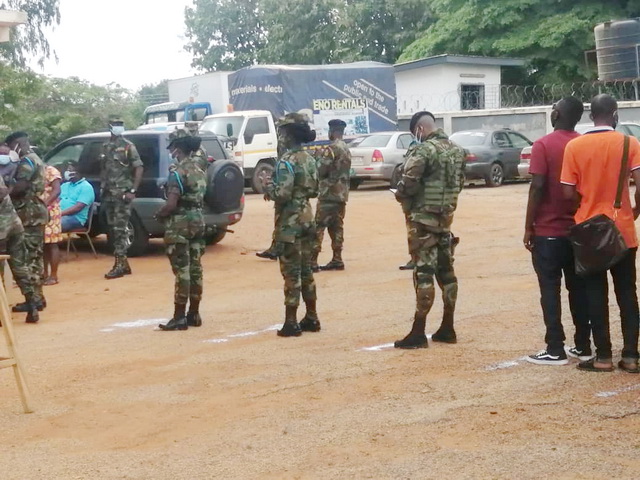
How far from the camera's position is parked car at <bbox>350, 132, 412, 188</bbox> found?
2306cm

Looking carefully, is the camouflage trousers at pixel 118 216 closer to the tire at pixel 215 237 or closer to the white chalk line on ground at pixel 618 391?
the tire at pixel 215 237

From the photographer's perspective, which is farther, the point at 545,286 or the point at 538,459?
the point at 545,286

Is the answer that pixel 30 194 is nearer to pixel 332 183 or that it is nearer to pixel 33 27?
pixel 332 183

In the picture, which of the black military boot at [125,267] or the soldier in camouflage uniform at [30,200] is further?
the black military boot at [125,267]

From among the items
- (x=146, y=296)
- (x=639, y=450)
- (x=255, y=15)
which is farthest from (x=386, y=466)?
(x=255, y=15)

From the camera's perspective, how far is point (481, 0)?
1489 inches

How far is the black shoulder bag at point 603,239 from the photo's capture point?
6012mm

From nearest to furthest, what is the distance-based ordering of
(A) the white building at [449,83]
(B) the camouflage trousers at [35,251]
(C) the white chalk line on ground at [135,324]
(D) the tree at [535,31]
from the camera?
(C) the white chalk line on ground at [135,324] → (B) the camouflage trousers at [35,251] → (A) the white building at [449,83] → (D) the tree at [535,31]

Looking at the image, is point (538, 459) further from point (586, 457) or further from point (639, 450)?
point (639, 450)

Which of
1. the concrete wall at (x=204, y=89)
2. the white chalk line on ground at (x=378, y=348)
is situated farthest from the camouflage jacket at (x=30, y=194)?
the concrete wall at (x=204, y=89)

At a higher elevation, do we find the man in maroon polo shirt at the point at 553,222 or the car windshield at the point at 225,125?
the car windshield at the point at 225,125

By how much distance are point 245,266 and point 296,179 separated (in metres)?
5.07

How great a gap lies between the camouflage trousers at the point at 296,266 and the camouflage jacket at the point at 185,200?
938 mm

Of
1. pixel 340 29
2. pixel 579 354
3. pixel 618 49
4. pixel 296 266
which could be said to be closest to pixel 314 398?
pixel 579 354
